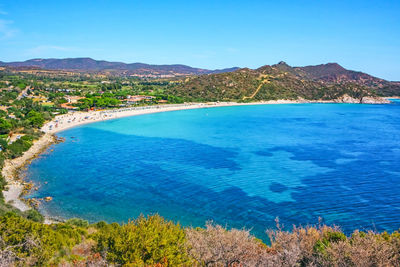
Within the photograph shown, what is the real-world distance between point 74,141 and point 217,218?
35.0 m

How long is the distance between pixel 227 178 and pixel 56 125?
41631 millimetres

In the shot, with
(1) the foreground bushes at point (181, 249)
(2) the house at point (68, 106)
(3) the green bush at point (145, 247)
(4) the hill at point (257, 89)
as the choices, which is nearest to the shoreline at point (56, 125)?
(2) the house at point (68, 106)

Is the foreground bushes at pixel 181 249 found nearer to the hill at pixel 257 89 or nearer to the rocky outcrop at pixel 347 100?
the hill at pixel 257 89

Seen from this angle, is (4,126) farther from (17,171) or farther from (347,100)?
(347,100)

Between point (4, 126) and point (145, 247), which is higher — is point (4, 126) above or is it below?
below

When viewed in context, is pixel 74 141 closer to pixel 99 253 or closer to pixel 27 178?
pixel 27 178

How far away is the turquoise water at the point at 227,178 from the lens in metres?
23.2

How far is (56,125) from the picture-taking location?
5766 cm

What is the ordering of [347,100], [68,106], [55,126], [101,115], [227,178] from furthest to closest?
[347,100] → [68,106] → [101,115] → [55,126] → [227,178]

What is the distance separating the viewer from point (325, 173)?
108ft

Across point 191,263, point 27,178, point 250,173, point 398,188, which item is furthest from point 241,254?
point 27,178

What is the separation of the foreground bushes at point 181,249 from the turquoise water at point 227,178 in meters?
8.56

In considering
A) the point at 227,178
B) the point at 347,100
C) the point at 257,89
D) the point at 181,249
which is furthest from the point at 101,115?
the point at 347,100

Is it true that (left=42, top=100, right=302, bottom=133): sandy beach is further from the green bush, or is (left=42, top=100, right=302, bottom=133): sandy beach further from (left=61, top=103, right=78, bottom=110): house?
the green bush
